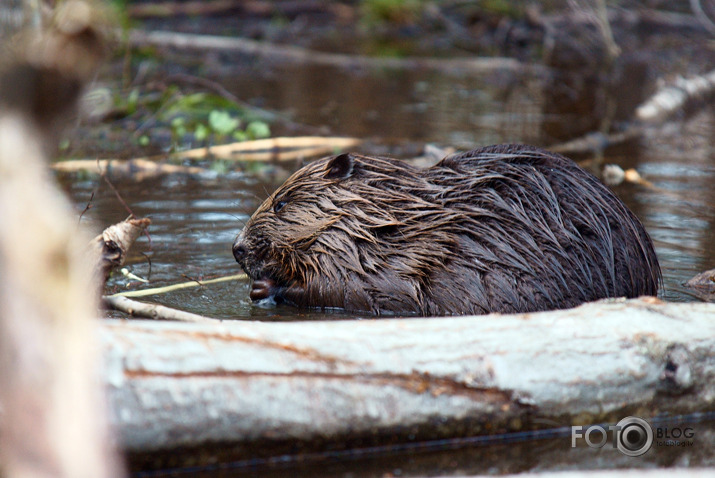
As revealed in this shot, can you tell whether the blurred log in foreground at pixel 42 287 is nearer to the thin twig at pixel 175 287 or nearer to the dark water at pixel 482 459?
the dark water at pixel 482 459

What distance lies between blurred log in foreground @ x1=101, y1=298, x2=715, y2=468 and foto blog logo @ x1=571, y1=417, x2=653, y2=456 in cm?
3

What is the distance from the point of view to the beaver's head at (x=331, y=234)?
3.38 meters

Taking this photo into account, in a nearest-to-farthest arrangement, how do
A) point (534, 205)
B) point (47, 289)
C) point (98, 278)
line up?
point (47, 289) < point (98, 278) < point (534, 205)

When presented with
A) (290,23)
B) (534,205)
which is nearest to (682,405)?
(534,205)

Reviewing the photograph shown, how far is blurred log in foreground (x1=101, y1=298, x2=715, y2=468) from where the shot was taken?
207 centimetres

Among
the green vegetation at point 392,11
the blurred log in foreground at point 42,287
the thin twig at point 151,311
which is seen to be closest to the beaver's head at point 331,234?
the thin twig at point 151,311

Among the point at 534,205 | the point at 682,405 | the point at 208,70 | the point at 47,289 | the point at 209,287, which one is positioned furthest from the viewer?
the point at 208,70

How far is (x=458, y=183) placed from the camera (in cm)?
332

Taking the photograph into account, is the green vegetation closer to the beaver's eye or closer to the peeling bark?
the beaver's eye

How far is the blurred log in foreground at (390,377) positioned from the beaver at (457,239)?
58 cm

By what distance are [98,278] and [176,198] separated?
97.7 inches

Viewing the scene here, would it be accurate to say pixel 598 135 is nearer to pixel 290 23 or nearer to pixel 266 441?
pixel 266 441

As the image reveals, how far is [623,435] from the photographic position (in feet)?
8.07

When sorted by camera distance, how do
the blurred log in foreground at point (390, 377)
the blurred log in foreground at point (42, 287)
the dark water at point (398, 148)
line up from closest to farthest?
1. the blurred log in foreground at point (42, 287)
2. the blurred log in foreground at point (390, 377)
3. the dark water at point (398, 148)
